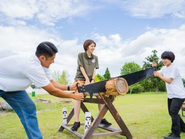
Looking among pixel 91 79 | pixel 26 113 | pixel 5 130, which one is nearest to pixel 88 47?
pixel 91 79

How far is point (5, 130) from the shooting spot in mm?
5727

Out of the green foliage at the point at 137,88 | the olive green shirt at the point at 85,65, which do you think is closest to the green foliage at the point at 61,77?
the green foliage at the point at 137,88

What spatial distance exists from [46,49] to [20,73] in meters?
0.56

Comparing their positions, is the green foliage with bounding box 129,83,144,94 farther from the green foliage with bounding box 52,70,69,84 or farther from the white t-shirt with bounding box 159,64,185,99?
the white t-shirt with bounding box 159,64,185,99

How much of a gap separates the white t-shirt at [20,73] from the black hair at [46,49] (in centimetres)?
11

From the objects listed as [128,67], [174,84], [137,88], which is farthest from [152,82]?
[174,84]

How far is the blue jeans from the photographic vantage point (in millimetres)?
3422

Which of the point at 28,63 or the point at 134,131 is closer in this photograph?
the point at 28,63

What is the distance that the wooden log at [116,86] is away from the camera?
12.4 ft

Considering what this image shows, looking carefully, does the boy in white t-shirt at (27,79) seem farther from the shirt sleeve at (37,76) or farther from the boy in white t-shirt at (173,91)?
the boy in white t-shirt at (173,91)

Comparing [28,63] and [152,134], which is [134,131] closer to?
[152,134]

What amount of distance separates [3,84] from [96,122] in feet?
6.29

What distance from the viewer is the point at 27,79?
3266 mm

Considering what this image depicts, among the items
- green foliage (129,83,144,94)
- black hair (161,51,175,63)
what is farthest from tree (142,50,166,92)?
black hair (161,51,175,63)
